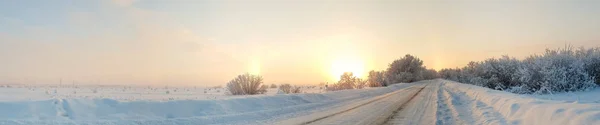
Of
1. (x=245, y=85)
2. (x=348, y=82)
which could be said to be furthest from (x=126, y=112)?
(x=348, y=82)

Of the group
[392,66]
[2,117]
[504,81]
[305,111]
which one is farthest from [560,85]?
[392,66]

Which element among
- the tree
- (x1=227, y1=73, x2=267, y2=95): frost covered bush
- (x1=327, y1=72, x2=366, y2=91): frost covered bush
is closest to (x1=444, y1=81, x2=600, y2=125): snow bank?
(x1=227, y1=73, x2=267, y2=95): frost covered bush

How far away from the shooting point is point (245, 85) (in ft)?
77.6

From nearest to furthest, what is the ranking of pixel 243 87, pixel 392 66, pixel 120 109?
pixel 120 109
pixel 243 87
pixel 392 66

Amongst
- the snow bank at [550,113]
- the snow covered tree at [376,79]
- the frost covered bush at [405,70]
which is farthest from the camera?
the frost covered bush at [405,70]

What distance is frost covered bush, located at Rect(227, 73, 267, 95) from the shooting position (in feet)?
76.5

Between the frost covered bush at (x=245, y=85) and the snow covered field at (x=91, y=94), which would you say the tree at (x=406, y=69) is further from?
the snow covered field at (x=91, y=94)

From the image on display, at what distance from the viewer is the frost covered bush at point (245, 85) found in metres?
23.3

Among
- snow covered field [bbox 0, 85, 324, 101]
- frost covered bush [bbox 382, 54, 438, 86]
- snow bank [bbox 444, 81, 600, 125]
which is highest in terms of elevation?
frost covered bush [bbox 382, 54, 438, 86]

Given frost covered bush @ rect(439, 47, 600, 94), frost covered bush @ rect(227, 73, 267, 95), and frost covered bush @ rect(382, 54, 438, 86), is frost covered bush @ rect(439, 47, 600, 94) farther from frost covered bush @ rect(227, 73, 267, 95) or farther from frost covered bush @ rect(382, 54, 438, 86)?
frost covered bush @ rect(382, 54, 438, 86)

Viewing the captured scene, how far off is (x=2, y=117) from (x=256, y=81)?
15638 mm

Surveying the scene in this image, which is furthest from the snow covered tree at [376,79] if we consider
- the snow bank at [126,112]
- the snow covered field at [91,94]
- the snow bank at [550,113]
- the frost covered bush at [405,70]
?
the snow bank at [550,113]

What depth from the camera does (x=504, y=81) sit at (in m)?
27.4

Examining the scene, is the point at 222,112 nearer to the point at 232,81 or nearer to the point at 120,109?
the point at 120,109
